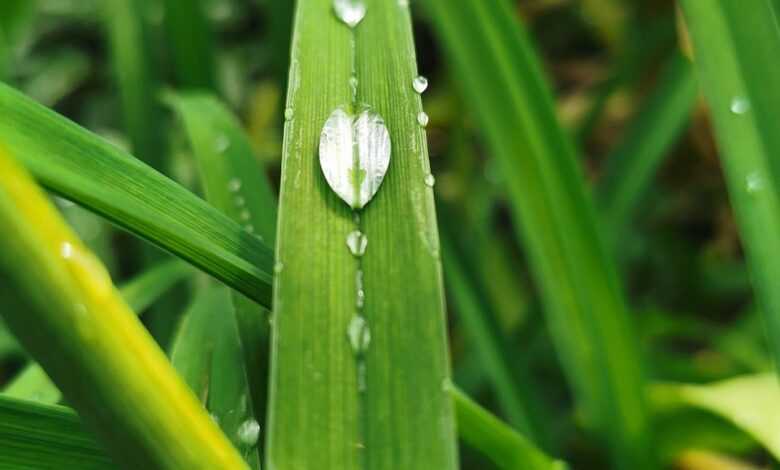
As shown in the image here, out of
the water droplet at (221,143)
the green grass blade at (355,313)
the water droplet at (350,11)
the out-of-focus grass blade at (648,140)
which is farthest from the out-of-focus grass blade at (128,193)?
the out-of-focus grass blade at (648,140)

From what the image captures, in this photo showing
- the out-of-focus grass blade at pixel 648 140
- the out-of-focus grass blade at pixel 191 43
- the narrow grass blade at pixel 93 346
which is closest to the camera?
A: the narrow grass blade at pixel 93 346

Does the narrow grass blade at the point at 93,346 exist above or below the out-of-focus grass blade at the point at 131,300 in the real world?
below

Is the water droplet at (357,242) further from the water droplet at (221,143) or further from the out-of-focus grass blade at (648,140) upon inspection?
the out-of-focus grass blade at (648,140)

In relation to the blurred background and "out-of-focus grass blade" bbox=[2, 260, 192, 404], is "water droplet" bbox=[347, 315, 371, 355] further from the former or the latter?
the blurred background

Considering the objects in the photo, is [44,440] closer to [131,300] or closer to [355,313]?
[355,313]

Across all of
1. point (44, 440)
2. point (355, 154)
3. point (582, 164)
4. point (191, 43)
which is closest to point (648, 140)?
point (582, 164)

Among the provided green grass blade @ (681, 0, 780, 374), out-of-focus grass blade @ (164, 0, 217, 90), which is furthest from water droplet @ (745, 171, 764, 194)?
out-of-focus grass blade @ (164, 0, 217, 90)

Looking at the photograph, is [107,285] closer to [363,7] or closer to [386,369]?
[386,369]
